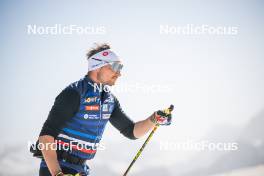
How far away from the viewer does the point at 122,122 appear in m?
5.09

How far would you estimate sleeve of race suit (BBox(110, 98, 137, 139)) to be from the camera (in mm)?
5051

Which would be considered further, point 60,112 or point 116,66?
point 116,66

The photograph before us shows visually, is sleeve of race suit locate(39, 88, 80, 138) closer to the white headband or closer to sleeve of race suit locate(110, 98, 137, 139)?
the white headband

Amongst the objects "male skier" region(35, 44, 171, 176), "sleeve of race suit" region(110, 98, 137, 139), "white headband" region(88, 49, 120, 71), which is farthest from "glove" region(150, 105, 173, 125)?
"white headband" region(88, 49, 120, 71)

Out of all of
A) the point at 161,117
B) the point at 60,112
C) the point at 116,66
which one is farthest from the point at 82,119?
the point at 161,117

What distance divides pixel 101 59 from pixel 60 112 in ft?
3.81

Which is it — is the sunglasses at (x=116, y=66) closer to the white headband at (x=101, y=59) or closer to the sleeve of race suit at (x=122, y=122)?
the white headband at (x=101, y=59)

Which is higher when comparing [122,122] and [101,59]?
[101,59]

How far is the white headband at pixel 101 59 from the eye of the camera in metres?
4.67

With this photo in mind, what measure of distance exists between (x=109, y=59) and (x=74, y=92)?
0.92 metres

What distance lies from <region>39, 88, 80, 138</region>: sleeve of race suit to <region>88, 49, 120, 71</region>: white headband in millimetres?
753

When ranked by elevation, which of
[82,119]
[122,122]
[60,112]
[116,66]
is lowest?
[122,122]

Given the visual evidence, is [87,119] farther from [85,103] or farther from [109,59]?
[109,59]

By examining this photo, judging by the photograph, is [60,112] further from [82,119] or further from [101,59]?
[101,59]
